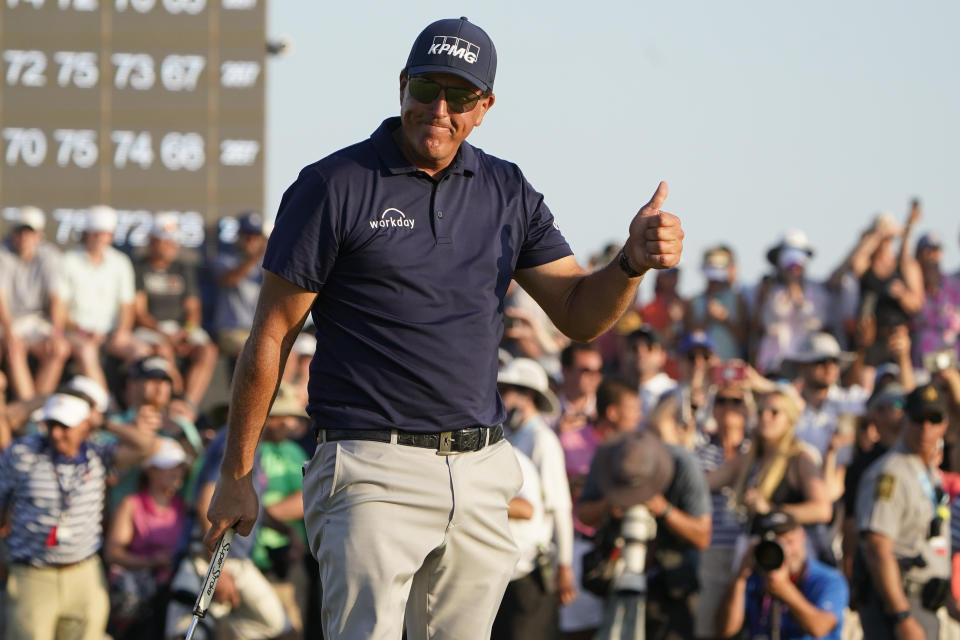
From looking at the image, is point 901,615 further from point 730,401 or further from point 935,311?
point 935,311

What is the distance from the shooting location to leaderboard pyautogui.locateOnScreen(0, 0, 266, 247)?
50.1 ft

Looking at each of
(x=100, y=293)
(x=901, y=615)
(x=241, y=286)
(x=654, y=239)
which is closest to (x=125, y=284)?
(x=100, y=293)

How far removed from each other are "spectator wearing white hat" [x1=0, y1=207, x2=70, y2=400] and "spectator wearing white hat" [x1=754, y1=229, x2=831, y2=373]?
541cm

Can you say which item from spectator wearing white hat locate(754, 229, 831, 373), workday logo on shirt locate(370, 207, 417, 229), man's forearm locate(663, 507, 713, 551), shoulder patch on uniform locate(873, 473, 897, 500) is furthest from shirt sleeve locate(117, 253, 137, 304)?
workday logo on shirt locate(370, 207, 417, 229)

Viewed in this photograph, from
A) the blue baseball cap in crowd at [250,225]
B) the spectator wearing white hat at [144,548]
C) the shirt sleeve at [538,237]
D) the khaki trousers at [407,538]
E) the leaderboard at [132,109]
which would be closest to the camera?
the khaki trousers at [407,538]

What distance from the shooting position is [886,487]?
8672mm

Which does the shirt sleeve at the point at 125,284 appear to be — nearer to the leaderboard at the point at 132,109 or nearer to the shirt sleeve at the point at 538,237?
the leaderboard at the point at 132,109

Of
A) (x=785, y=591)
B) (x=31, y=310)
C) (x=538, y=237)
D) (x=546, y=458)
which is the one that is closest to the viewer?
(x=538, y=237)

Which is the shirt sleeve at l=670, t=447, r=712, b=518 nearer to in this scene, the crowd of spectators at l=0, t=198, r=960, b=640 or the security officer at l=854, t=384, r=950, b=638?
the crowd of spectators at l=0, t=198, r=960, b=640

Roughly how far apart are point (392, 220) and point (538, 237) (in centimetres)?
55

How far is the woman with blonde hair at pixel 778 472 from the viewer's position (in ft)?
29.4

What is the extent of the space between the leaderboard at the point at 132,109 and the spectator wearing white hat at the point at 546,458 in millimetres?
6242

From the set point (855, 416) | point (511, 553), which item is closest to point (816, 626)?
point (855, 416)

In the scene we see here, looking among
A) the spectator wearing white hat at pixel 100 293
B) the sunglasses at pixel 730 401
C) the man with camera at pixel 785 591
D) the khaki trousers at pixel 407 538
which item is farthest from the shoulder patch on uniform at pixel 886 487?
the spectator wearing white hat at pixel 100 293
